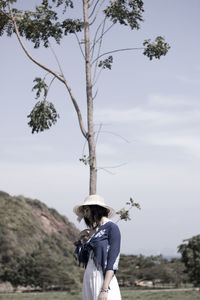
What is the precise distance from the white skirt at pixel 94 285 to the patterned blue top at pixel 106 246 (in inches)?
2.1

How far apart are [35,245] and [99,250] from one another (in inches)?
2162

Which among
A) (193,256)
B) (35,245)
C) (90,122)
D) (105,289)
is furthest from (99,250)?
(35,245)

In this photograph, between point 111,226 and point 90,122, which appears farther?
point 90,122

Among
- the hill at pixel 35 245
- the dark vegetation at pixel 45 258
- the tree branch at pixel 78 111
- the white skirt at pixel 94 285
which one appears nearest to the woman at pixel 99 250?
the white skirt at pixel 94 285

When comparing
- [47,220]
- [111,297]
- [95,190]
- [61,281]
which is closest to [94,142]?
[95,190]

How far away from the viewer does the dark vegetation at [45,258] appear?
49356mm

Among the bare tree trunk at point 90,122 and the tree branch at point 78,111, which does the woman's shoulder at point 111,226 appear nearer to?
the bare tree trunk at point 90,122

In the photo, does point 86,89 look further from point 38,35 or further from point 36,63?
point 38,35

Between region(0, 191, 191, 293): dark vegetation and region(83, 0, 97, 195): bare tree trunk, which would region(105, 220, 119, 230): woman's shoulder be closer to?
region(83, 0, 97, 195): bare tree trunk

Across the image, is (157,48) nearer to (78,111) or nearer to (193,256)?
(78,111)

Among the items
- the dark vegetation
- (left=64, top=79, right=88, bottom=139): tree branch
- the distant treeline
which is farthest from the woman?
the distant treeline

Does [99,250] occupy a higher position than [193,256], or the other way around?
[193,256]

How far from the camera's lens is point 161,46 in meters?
8.09

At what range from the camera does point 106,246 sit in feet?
14.6
